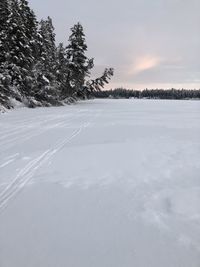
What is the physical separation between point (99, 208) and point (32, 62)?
84.0 ft

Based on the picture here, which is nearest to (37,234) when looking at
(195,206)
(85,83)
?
(195,206)

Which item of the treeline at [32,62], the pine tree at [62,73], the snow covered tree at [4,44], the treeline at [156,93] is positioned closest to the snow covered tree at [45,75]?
the treeline at [32,62]

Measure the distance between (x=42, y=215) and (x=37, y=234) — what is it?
490mm

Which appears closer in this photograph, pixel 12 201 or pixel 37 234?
pixel 37 234

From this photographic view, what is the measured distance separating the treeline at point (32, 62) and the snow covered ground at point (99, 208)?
16.1 metres

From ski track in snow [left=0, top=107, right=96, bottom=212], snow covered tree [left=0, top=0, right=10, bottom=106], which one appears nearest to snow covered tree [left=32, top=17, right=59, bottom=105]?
snow covered tree [left=0, top=0, right=10, bottom=106]

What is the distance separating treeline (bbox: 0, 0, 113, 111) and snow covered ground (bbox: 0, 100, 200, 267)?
16.1 m

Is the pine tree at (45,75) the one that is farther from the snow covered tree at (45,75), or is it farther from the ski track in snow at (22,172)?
the ski track in snow at (22,172)

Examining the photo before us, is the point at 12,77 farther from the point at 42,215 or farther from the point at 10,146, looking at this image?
the point at 42,215

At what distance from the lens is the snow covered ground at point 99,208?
3.01m

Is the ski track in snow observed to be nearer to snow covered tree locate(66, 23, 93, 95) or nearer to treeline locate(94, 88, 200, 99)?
snow covered tree locate(66, 23, 93, 95)

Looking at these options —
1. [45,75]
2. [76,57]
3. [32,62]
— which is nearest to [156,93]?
[76,57]

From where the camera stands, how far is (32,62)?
1101 inches

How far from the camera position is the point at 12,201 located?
4262 millimetres
